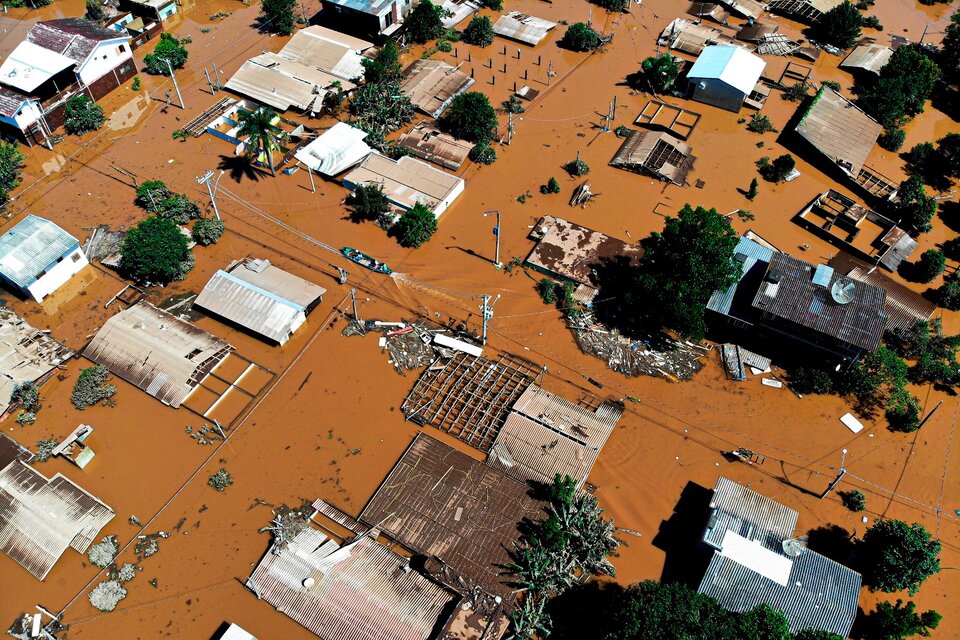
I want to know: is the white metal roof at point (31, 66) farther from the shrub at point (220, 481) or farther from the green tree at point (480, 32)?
the shrub at point (220, 481)

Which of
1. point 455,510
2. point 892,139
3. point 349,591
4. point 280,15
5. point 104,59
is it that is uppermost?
point 280,15

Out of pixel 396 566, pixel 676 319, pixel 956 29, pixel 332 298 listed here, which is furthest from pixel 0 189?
pixel 956 29

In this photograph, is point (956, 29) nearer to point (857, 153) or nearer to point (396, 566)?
point (857, 153)

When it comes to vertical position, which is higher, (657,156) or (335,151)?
(335,151)

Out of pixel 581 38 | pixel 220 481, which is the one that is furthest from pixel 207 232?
pixel 581 38

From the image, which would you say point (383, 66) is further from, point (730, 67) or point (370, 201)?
point (730, 67)

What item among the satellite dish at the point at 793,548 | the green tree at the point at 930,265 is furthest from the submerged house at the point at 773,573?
the green tree at the point at 930,265

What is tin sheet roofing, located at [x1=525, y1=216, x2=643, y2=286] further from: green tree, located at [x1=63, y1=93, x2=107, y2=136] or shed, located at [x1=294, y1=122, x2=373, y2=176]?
green tree, located at [x1=63, y1=93, x2=107, y2=136]
